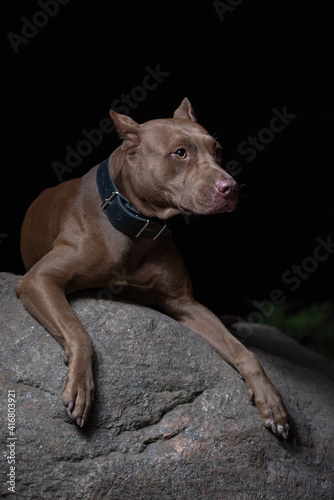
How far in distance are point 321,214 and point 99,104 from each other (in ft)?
8.99

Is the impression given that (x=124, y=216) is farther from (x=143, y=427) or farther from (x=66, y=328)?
(x=143, y=427)

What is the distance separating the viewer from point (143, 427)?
3.24 meters

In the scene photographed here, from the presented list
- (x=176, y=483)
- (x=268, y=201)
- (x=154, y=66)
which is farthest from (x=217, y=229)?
(x=176, y=483)

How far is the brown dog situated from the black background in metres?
1.78

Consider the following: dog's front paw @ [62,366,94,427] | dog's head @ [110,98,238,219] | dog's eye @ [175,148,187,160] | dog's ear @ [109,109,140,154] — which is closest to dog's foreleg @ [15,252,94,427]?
dog's front paw @ [62,366,94,427]

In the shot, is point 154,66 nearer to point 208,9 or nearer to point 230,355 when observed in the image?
point 208,9

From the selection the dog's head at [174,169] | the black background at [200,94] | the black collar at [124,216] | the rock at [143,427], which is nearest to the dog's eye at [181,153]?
the dog's head at [174,169]

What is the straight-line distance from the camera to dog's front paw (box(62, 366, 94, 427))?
2988mm

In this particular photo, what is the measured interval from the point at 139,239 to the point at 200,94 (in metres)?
2.59

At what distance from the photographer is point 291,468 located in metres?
3.37

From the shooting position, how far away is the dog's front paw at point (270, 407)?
11.1ft

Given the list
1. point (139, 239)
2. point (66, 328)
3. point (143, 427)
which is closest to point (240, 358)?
point (143, 427)

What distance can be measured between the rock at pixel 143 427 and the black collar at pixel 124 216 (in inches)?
16.7

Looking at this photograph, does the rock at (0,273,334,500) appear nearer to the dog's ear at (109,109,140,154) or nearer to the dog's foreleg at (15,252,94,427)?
the dog's foreleg at (15,252,94,427)
